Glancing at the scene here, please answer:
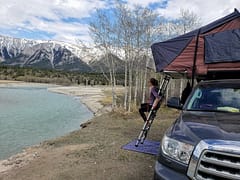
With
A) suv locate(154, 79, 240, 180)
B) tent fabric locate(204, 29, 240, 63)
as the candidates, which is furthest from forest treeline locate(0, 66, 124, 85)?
suv locate(154, 79, 240, 180)

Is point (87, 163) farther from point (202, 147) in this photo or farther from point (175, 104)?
point (202, 147)

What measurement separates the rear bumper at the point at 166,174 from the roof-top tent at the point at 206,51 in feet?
10.8

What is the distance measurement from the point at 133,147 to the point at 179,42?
2842mm

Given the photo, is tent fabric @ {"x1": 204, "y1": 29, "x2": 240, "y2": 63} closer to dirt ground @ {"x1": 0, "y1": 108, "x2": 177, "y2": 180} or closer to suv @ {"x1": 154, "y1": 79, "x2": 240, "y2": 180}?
suv @ {"x1": 154, "y1": 79, "x2": 240, "y2": 180}

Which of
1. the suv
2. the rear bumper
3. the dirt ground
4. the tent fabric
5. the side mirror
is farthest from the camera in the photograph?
the dirt ground

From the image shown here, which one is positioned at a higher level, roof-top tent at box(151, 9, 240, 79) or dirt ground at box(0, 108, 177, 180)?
roof-top tent at box(151, 9, 240, 79)

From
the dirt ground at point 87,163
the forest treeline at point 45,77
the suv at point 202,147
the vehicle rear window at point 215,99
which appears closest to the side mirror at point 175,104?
the vehicle rear window at point 215,99

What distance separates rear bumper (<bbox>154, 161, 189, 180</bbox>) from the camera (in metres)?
2.91

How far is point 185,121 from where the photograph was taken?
11.5 feet

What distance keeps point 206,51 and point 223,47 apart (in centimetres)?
35

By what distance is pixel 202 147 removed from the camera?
2773 mm

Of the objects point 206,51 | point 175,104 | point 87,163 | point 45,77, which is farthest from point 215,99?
point 45,77

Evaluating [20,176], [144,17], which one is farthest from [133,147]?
[144,17]

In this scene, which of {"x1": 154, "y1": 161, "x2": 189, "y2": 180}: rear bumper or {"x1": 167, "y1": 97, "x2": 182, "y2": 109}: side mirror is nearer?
{"x1": 154, "y1": 161, "x2": 189, "y2": 180}: rear bumper
